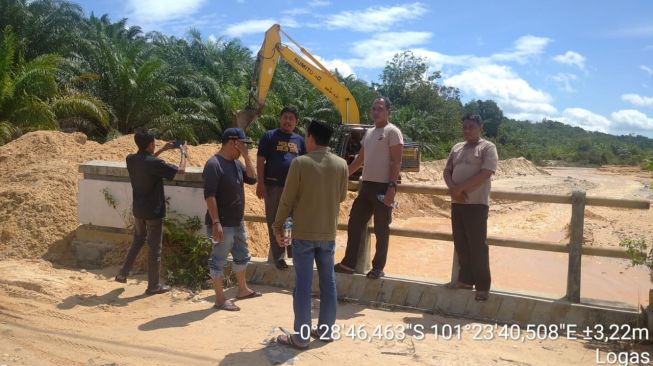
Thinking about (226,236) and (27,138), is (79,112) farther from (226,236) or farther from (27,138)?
(226,236)

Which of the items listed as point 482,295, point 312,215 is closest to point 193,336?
point 312,215

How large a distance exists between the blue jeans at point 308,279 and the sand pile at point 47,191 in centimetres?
394

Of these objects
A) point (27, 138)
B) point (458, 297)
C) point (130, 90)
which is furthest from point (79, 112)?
point (458, 297)

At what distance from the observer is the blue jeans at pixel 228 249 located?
215 inches

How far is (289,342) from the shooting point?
181 inches

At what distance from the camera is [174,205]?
6820 mm

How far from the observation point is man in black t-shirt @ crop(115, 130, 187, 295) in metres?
5.87

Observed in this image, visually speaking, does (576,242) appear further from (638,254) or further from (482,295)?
(482,295)

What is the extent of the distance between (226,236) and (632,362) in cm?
351

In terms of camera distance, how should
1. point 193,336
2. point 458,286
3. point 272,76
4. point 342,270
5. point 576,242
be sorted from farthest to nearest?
point 272,76
point 342,270
point 458,286
point 576,242
point 193,336

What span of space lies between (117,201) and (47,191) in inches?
56.4

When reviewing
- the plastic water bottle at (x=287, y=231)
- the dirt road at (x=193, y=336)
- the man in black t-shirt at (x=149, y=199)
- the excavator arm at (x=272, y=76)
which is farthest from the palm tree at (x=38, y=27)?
the plastic water bottle at (x=287, y=231)

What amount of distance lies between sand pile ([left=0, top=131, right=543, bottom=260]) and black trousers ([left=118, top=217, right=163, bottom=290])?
62.3 inches

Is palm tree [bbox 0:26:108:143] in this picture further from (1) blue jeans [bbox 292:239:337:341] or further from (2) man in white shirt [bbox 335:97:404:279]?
(1) blue jeans [bbox 292:239:337:341]
